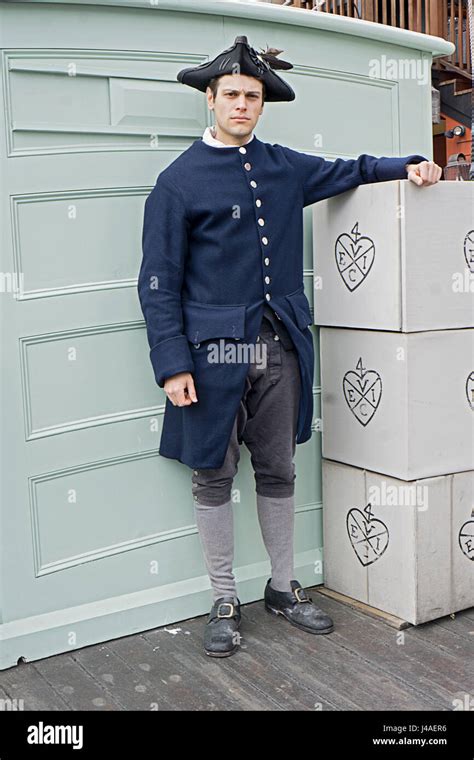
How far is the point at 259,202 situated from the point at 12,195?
0.66m

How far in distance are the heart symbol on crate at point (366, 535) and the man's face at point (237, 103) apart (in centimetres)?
118

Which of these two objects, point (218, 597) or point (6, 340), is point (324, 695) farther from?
point (6, 340)

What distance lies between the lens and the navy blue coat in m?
2.31

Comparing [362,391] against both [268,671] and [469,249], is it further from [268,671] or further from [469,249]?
[268,671]

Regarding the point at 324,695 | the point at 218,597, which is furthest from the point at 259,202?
the point at 324,695

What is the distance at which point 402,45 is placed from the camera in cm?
289

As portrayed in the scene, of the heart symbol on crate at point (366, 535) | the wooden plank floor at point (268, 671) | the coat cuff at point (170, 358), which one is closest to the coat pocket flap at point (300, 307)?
the coat cuff at point (170, 358)

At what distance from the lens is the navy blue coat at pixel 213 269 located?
2.31m

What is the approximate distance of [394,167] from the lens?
98.6 inches

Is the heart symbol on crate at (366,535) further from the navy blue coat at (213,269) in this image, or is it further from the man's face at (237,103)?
the man's face at (237,103)

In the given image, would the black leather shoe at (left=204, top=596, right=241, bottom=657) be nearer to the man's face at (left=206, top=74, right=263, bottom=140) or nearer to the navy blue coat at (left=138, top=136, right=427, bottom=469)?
the navy blue coat at (left=138, top=136, right=427, bottom=469)

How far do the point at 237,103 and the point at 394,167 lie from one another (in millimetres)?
504

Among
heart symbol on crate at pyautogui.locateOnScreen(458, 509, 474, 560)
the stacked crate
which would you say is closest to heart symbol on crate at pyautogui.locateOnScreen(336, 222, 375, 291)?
the stacked crate

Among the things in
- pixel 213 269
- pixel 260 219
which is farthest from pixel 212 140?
A: pixel 213 269
